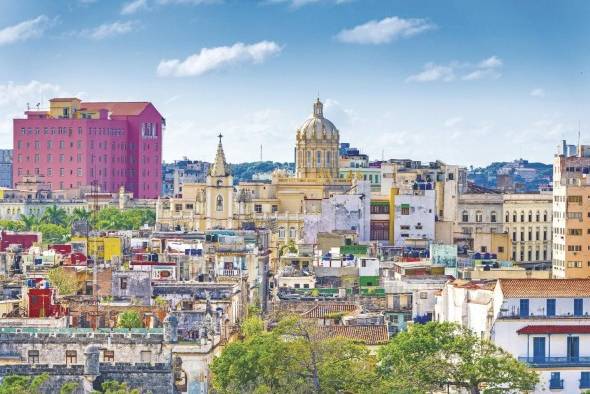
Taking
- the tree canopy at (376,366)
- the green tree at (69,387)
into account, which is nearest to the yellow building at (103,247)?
→ the tree canopy at (376,366)

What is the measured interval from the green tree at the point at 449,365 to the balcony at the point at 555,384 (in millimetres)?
2504

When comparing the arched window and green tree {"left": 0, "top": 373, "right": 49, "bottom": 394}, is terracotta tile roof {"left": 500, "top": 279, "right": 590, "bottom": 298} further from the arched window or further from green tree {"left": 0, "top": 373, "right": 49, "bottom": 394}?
the arched window

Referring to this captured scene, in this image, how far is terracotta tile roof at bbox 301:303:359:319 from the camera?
90.7 metres

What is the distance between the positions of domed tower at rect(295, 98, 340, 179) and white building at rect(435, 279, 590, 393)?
116 meters

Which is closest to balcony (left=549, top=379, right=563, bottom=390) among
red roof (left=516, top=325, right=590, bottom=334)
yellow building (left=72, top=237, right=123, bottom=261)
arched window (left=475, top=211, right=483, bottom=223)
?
red roof (left=516, top=325, right=590, bottom=334)

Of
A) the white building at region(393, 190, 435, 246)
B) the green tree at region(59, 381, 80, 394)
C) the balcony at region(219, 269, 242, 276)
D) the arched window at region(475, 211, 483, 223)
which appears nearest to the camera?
the green tree at region(59, 381, 80, 394)

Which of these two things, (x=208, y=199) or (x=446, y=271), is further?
(x=208, y=199)

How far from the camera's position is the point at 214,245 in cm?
11875

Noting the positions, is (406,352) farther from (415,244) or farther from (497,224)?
(497,224)

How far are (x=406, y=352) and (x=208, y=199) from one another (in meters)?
99.1

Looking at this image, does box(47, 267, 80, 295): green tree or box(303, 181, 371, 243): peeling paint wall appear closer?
box(47, 267, 80, 295): green tree

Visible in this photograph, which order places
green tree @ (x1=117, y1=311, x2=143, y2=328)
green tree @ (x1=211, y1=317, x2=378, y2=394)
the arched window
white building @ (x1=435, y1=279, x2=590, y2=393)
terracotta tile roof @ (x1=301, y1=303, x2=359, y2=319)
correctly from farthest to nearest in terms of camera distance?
the arched window < terracotta tile roof @ (x1=301, y1=303, x2=359, y2=319) < green tree @ (x1=117, y1=311, x2=143, y2=328) < white building @ (x1=435, y1=279, x2=590, y2=393) < green tree @ (x1=211, y1=317, x2=378, y2=394)

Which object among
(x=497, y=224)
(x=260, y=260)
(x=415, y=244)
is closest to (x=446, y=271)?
(x=260, y=260)

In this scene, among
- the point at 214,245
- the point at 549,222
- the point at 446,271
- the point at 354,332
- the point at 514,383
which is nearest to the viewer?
the point at 514,383
